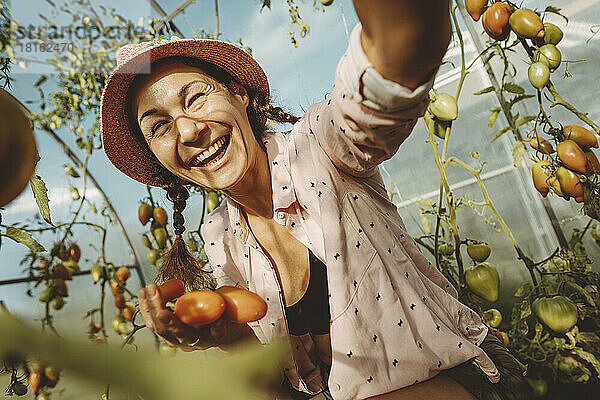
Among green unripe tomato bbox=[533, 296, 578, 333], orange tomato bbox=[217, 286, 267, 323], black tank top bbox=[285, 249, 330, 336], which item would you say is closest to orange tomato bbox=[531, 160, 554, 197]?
green unripe tomato bbox=[533, 296, 578, 333]

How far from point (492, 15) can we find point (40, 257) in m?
1.14

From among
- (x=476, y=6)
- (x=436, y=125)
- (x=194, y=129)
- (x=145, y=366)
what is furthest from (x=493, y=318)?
(x=145, y=366)

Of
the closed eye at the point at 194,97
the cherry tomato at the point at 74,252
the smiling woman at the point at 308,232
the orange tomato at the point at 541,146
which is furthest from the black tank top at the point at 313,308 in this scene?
the cherry tomato at the point at 74,252

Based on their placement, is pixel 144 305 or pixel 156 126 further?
pixel 156 126

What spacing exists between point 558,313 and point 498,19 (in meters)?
0.55

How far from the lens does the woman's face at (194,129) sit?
537mm

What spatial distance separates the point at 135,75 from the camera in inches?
23.2

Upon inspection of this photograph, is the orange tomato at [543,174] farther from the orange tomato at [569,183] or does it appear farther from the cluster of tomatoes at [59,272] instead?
the cluster of tomatoes at [59,272]

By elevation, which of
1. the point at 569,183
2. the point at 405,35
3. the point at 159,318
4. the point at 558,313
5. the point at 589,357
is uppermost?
the point at 405,35

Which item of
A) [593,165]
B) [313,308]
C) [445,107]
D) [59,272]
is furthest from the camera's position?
[59,272]

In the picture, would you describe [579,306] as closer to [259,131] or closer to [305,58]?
[259,131]

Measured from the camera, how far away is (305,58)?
1354mm

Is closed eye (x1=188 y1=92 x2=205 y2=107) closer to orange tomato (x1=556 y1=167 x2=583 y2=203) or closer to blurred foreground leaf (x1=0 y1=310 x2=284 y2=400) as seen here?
blurred foreground leaf (x1=0 y1=310 x2=284 y2=400)

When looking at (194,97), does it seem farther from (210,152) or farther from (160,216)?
(160,216)
